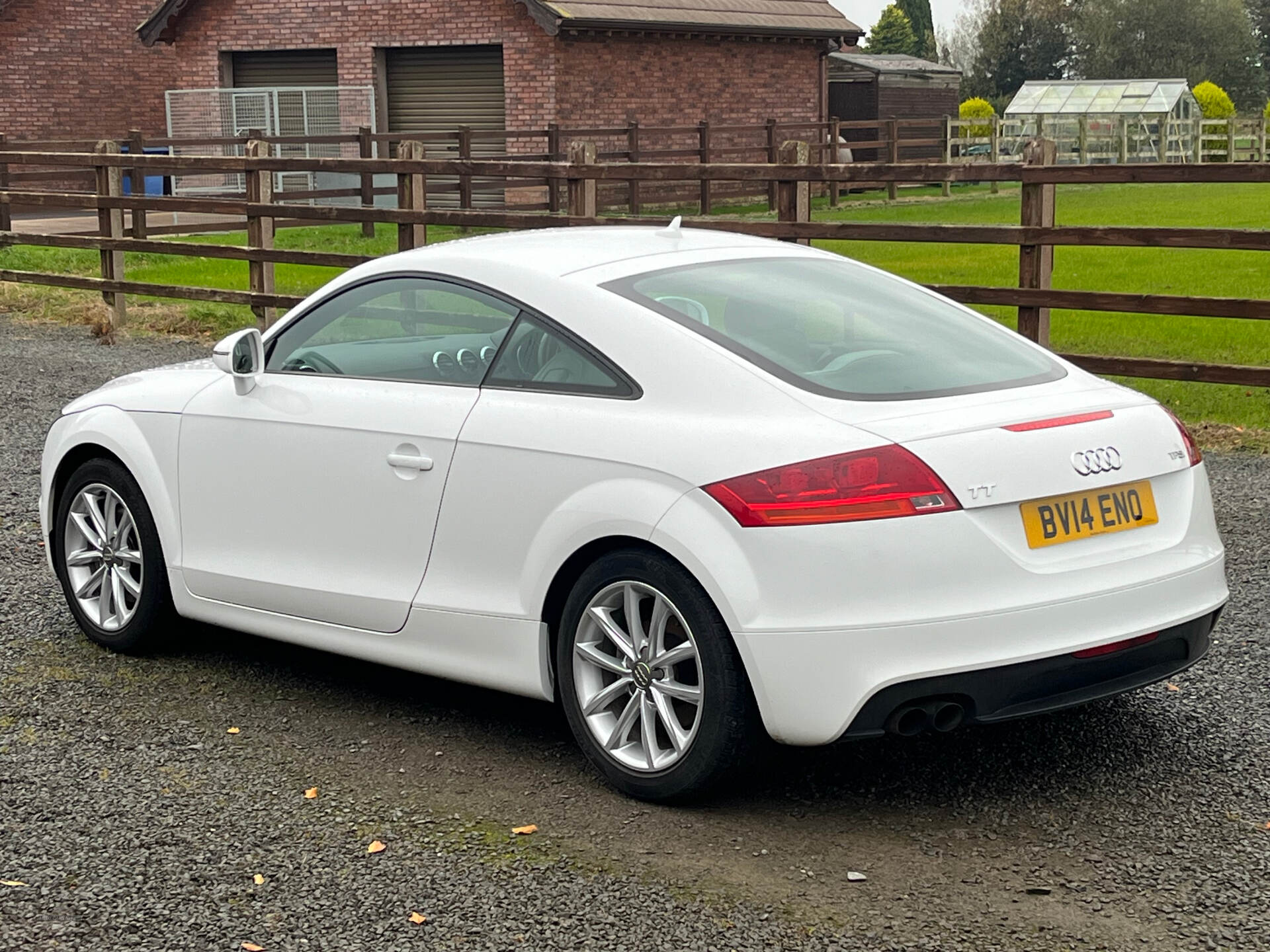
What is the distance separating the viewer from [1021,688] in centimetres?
410

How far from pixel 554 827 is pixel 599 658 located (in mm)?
438

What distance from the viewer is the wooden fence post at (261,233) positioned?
14133 millimetres

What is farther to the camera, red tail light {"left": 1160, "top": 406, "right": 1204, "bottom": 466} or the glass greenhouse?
the glass greenhouse

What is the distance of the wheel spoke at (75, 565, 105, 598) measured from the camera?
5945 millimetres

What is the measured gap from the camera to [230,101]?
34344 mm

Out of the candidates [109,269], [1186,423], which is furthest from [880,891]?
[109,269]

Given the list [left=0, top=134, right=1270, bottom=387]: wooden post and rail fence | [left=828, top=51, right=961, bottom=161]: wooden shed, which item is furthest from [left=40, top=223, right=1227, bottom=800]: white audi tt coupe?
[left=828, top=51, right=961, bottom=161]: wooden shed

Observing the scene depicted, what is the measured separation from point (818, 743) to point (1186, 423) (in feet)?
20.6

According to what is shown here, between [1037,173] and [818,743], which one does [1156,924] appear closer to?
[818,743]

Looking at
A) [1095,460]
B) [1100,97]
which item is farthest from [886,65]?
[1095,460]

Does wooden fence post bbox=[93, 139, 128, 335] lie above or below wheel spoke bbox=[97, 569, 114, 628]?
above

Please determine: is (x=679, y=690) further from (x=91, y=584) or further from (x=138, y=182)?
(x=138, y=182)

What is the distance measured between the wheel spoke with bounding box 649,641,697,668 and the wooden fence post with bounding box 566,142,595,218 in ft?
25.8

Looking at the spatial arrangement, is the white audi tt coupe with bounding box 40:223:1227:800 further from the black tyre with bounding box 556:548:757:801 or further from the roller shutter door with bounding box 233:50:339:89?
the roller shutter door with bounding box 233:50:339:89
